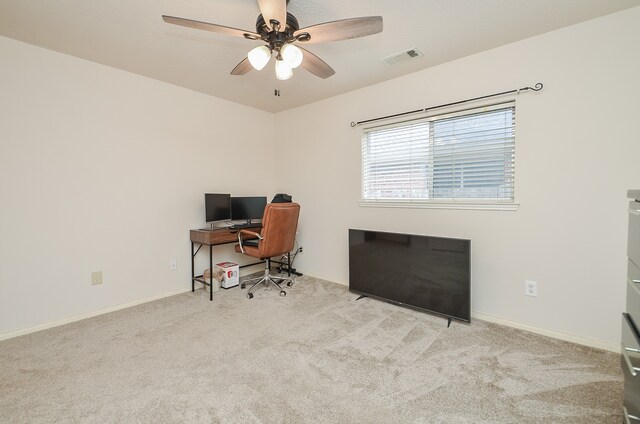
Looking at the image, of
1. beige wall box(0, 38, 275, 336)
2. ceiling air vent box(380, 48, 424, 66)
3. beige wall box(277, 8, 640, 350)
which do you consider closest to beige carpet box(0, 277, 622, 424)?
beige wall box(277, 8, 640, 350)

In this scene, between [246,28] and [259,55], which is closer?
[259,55]

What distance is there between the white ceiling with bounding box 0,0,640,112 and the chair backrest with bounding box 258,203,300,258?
→ 1.42 metres

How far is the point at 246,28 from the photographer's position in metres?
2.15

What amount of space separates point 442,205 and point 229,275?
2.58 metres

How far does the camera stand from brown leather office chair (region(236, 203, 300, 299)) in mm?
3178

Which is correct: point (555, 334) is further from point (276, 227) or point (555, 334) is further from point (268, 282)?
point (268, 282)

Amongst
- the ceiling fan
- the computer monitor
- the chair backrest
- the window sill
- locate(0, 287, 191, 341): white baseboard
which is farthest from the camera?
the computer monitor

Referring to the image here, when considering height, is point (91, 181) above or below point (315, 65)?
below

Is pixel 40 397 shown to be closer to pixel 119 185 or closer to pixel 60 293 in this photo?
pixel 60 293

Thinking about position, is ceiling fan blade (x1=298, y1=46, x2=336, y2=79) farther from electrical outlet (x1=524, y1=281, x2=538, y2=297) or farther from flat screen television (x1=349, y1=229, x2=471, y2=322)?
electrical outlet (x1=524, y1=281, x2=538, y2=297)

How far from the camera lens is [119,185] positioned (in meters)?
2.91

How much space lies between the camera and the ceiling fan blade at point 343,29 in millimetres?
1571

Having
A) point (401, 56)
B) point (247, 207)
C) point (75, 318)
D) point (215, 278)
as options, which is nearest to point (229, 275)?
point (215, 278)

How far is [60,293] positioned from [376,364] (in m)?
2.84
